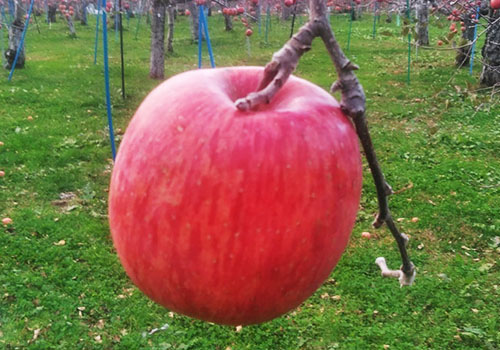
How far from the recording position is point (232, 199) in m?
0.68

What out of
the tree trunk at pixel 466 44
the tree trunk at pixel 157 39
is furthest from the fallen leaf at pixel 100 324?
the tree trunk at pixel 157 39

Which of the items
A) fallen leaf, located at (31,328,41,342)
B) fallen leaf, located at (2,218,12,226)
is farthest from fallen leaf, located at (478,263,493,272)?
fallen leaf, located at (2,218,12,226)

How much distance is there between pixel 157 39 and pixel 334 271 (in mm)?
6755

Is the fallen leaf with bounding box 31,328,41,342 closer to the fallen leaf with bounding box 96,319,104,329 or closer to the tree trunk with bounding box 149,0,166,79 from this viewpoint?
the fallen leaf with bounding box 96,319,104,329

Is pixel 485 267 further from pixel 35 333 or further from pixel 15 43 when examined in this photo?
pixel 15 43

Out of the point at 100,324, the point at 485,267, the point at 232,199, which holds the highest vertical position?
the point at 232,199

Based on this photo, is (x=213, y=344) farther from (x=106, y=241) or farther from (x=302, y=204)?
(x=302, y=204)

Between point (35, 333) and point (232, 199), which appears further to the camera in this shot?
point (35, 333)

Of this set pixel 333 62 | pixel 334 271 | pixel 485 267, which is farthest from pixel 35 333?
pixel 485 267

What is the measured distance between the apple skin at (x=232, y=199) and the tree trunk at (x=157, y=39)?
8.97 m

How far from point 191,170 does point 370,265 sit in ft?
13.3

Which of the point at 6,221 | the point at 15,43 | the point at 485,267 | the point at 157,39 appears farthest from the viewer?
the point at 15,43

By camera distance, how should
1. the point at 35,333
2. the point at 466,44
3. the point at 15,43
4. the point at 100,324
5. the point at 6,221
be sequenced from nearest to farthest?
1. the point at 466,44
2. the point at 35,333
3. the point at 100,324
4. the point at 6,221
5. the point at 15,43

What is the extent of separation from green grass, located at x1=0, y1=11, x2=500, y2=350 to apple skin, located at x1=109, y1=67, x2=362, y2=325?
1.64m
